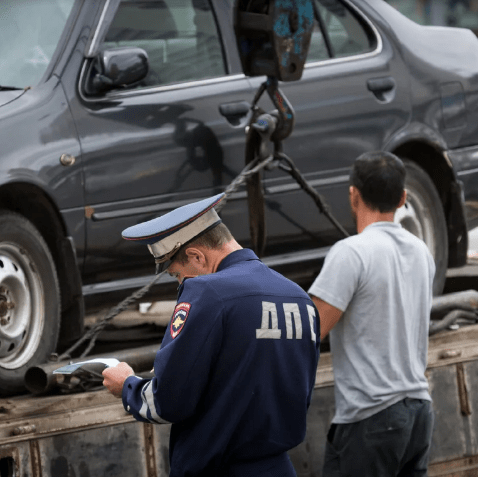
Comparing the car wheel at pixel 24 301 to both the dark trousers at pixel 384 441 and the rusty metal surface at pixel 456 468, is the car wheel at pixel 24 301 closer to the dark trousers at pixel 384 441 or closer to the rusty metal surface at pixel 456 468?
the dark trousers at pixel 384 441

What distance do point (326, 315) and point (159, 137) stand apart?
4.99 feet

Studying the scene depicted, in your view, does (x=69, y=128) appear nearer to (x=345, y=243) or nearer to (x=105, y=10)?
(x=105, y=10)

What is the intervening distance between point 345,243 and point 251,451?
48.0 inches

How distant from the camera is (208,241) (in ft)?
10.1

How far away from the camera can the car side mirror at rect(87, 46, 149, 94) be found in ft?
16.3

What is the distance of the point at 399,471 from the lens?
4.22 meters

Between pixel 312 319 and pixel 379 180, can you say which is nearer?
pixel 312 319

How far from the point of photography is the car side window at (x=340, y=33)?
240 inches

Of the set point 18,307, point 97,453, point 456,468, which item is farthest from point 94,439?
point 456,468

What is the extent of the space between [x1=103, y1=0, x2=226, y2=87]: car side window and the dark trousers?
2033 mm

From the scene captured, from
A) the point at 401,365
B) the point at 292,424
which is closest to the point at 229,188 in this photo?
the point at 401,365

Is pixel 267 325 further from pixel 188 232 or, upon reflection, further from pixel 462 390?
pixel 462 390

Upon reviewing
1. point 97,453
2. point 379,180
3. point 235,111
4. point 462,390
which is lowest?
point 462,390

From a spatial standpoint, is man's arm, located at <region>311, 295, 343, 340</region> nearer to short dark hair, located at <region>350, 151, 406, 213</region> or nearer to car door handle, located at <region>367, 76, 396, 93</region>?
short dark hair, located at <region>350, 151, 406, 213</region>
